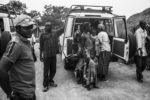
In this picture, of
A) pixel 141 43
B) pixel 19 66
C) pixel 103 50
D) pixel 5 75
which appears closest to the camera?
pixel 5 75

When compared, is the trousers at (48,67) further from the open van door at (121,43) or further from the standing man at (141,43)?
the standing man at (141,43)

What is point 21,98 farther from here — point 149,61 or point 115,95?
point 149,61

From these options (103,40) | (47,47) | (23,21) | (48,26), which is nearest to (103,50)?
(103,40)

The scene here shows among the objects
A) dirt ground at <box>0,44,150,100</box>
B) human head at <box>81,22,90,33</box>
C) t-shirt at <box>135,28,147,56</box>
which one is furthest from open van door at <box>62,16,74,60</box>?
t-shirt at <box>135,28,147,56</box>

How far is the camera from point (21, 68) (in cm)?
239

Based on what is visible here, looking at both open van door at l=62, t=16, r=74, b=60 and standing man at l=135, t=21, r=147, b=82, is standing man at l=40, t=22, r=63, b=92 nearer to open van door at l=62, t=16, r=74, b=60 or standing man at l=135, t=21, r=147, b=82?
open van door at l=62, t=16, r=74, b=60

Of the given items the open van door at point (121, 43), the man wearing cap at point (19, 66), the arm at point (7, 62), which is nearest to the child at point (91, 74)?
the open van door at point (121, 43)

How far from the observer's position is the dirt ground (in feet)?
17.7

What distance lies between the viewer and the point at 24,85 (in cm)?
243

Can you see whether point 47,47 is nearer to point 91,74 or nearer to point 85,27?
point 85,27

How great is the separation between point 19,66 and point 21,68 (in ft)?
0.11

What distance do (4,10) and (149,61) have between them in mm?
6207

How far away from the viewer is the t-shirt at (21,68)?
7.61 ft

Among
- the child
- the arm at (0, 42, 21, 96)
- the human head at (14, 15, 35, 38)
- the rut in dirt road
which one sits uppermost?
the human head at (14, 15, 35, 38)
